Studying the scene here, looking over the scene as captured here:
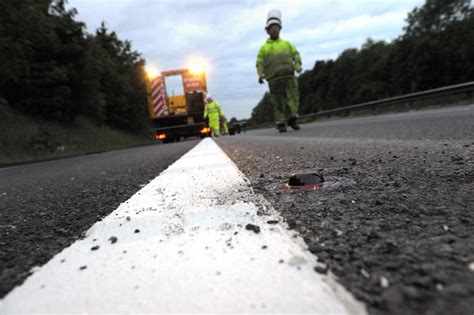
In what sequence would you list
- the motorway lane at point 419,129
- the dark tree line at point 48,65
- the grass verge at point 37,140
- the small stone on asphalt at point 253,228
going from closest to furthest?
the small stone on asphalt at point 253,228
the motorway lane at point 419,129
the dark tree line at point 48,65
the grass verge at point 37,140

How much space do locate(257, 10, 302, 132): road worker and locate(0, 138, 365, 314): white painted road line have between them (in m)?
8.18

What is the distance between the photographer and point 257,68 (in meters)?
8.98

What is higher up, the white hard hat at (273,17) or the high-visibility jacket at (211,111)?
the white hard hat at (273,17)

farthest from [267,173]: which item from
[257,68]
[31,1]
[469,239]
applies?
[31,1]

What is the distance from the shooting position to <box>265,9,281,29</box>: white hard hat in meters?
8.64

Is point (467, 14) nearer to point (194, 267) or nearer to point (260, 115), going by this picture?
point (194, 267)

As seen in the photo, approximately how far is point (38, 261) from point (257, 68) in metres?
8.58

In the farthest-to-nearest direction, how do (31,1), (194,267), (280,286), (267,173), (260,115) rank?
1. (260,115)
2. (31,1)
3. (267,173)
4. (194,267)
5. (280,286)

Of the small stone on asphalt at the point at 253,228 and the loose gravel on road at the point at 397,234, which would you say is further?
the small stone on asphalt at the point at 253,228

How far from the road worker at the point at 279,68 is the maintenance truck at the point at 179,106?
8.70 m

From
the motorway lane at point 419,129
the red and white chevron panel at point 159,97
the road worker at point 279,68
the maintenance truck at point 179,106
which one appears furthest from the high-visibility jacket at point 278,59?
the red and white chevron panel at point 159,97

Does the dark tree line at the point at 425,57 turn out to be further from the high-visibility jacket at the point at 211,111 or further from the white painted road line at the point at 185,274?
the white painted road line at the point at 185,274

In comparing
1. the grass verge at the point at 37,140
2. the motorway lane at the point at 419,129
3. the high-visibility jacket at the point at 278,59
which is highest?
the high-visibility jacket at the point at 278,59

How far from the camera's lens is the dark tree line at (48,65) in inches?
388
